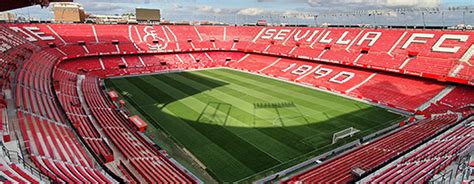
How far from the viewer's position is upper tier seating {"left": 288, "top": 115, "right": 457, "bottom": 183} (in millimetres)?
12477

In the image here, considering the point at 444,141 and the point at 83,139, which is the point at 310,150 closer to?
the point at 444,141

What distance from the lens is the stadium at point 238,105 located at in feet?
41.0

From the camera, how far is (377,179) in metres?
10.8

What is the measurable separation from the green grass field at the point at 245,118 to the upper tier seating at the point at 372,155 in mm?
2130

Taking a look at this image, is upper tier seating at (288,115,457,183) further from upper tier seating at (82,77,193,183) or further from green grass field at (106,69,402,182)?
upper tier seating at (82,77,193,183)

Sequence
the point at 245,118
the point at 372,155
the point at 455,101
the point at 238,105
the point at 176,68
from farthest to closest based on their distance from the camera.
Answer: the point at 176,68 → the point at 238,105 → the point at 455,101 → the point at 245,118 → the point at 372,155

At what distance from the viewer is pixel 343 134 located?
1880cm

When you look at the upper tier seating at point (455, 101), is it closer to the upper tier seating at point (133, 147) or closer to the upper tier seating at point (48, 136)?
the upper tier seating at point (133, 147)

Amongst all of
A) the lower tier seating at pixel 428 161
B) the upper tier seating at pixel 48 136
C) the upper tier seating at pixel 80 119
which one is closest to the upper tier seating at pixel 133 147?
the upper tier seating at pixel 80 119

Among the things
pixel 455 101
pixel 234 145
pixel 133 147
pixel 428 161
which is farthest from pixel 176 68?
pixel 428 161

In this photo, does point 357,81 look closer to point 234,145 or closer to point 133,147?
point 234,145

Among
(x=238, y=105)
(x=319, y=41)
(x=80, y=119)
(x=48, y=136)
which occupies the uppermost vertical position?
(x=319, y=41)

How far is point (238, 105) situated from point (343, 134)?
9566mm

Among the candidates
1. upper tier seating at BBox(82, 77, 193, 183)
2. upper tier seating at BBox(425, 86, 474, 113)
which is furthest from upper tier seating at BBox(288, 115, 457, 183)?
upper tier seating at BBox(82, 77, 193, 183)
